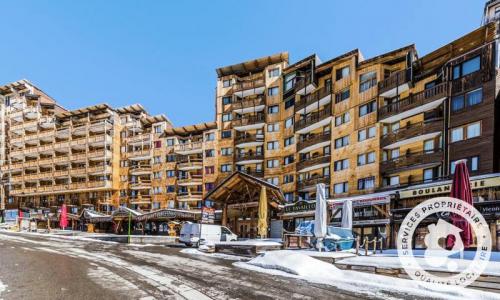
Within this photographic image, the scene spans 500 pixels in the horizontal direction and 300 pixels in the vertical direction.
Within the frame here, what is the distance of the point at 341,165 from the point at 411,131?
921cm

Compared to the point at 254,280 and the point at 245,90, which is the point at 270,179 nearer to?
the point at 245,90

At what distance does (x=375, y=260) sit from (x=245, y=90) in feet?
143

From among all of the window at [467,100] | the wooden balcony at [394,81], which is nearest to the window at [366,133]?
the wooden balcony at [394,81]

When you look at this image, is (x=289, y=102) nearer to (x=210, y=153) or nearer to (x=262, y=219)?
(x=210, y=153)

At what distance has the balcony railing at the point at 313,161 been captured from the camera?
132 feet

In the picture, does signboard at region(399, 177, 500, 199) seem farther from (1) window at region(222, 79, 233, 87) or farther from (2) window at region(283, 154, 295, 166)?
(1) window at region(222, 79, 233, 87)

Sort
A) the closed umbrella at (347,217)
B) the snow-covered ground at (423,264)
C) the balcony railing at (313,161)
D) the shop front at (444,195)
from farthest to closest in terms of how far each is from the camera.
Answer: the balcony railing at (313,161) < the closed umbrella at (347,217) < the shop front at (444,195) < the snow-covered ground at (423,264)

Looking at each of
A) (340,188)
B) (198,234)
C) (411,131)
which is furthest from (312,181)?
(198,234)

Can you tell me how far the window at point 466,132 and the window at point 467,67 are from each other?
4.32 meters

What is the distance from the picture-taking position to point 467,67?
2739cm

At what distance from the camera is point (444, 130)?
92.5ft

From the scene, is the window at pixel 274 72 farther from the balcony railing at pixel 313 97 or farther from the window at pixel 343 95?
the window at pixel 343 95

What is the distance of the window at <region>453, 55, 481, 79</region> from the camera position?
2659 cm

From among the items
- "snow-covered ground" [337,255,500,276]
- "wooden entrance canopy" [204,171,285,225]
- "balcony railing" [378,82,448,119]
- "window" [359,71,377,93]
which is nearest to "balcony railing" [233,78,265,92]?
"window" [359,71,377,93]
